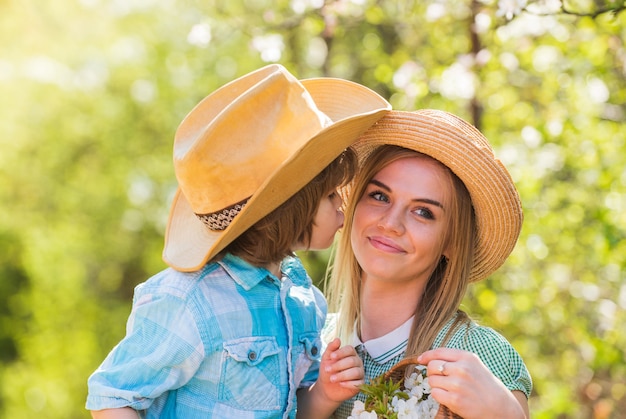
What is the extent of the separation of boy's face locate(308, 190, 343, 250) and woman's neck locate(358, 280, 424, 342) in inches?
11.4

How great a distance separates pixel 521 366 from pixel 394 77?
279 centimetres

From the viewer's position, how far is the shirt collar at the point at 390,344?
2.55 meters

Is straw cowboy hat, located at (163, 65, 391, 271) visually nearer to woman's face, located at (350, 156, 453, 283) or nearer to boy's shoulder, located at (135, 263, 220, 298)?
boy's shoulder, located at (135, 263, 220, 298)

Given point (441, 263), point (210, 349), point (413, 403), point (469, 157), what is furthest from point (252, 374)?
point (469, 157)

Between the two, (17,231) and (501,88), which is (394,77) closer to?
(501,88)

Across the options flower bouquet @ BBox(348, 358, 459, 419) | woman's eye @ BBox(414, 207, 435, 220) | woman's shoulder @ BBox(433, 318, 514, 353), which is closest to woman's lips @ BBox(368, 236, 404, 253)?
woman's eye @ BBox(414, 207, 435, 220)

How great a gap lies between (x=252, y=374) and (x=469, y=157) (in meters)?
0.87

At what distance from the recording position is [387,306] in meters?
2.64

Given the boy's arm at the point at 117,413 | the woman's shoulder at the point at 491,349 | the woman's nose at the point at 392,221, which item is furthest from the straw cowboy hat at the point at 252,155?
the woman's shoulder at the point at 491,349

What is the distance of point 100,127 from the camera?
34.4 ft

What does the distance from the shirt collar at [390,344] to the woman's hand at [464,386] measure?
0.51 metres

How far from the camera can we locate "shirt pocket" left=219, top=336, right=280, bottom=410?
227cm

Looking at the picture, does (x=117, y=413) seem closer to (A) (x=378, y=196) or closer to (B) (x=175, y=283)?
(B) (x=175, y=283)

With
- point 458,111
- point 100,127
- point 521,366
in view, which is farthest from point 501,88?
point 100,127
